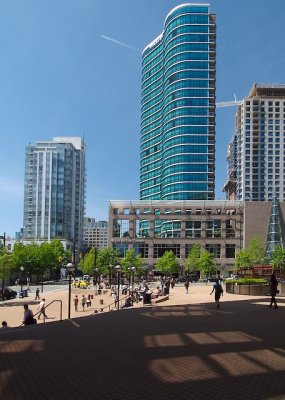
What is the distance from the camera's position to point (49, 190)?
173 m

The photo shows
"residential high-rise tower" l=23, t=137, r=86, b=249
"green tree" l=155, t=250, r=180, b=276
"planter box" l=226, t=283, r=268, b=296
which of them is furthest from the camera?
"residential high-rise tower" l=23, t=137, r=86, b=249

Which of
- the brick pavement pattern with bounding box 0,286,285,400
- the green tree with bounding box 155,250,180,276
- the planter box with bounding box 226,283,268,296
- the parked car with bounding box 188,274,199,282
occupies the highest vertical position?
the brick pavement pattern with bounding box 0,286,285,400

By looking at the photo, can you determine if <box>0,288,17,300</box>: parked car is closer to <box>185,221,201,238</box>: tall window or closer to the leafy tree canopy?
the leafy tree canopy

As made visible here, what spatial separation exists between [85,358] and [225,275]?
97282mm

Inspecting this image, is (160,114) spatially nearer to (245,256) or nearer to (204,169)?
(204,169)

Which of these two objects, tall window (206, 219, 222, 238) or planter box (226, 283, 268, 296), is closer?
planter box (226, 283, 268, 296)

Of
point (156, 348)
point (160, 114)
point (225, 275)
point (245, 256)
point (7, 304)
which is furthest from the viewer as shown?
point (160, 114)

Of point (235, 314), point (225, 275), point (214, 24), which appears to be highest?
point (214, 24)

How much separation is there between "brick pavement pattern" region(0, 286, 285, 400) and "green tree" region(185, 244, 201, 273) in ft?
265

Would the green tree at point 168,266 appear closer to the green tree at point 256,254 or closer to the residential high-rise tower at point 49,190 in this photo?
→ the green tree at point 256,254

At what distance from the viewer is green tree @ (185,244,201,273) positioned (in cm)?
9788

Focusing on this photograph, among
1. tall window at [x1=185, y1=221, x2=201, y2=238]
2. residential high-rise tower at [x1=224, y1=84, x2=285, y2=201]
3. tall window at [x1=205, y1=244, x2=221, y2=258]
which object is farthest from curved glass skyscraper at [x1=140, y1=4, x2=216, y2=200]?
residential high-rise tower at [x1=224, y1=84, x2=285, y2=201]

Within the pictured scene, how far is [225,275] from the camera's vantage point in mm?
105250

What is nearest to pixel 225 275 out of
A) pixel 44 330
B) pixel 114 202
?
pixel 114 202
